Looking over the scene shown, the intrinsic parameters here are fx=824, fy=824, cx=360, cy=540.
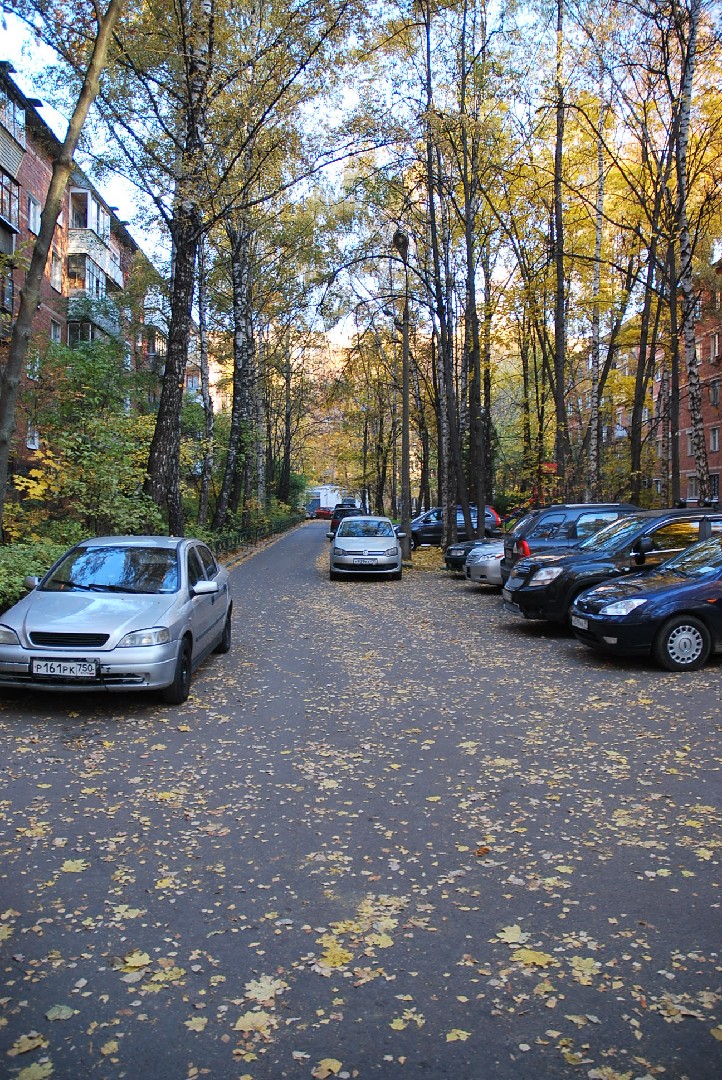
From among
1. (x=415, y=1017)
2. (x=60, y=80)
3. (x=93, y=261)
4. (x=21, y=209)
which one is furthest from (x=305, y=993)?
(x=93, y=261)

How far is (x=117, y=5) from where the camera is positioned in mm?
9062

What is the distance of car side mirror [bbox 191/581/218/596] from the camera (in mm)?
8133

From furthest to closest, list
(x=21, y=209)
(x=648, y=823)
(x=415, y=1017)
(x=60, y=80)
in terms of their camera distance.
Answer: (x=21, y=209)
(x=60, y=80)
(x=648, y=823)
(x=415, y=1017)

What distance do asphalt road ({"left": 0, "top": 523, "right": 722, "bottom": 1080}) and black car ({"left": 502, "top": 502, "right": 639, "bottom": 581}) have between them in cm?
679

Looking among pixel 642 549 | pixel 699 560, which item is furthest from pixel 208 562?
pixel 642 549

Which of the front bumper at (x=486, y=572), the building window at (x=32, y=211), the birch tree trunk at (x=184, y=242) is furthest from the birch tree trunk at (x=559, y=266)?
the building window at (x=32, y=211)

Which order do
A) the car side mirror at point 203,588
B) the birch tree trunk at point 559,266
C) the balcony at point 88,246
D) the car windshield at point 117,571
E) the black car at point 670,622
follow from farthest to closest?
the balcony at point 88,246 → the birch tree trunk at point 559,266 → the black car at point 670,622 → the car side mirror at point 203,588 → the car windshield at point 117,571

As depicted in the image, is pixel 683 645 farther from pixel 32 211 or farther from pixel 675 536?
pixel 32 211

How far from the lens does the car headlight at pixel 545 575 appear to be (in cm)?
1197

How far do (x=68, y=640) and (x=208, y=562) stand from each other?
2.94m

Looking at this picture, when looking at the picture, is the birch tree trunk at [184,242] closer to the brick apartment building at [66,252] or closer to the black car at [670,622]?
the black car at [670,622]

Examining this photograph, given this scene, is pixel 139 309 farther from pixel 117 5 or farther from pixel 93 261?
pixel 117 5

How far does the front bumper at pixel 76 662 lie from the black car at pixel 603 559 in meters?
6.67

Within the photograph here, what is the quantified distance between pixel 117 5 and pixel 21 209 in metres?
24.6
